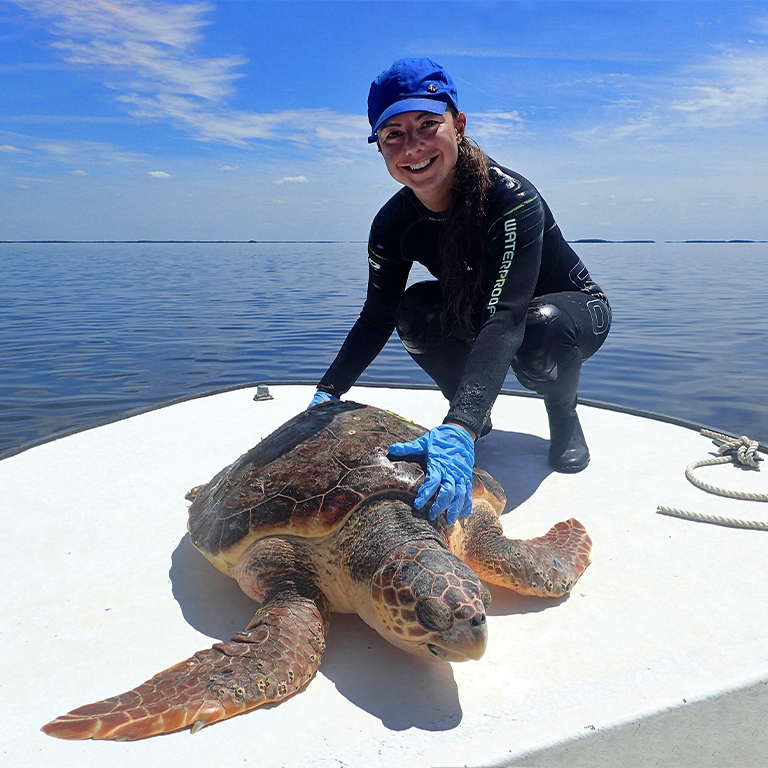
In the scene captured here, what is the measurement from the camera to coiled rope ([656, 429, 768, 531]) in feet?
8.04

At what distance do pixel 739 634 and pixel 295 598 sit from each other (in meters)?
1.33

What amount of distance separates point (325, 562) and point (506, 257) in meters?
1.45

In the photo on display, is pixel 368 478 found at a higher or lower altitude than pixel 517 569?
higher

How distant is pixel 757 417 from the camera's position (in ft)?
21.4

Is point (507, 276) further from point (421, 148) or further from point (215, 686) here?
point (215, 686)

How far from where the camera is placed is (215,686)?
4.93 ft

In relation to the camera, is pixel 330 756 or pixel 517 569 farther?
pixel 517 569

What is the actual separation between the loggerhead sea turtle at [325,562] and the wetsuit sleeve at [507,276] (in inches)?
17.5

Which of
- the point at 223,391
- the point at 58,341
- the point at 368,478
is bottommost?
the point at 58,341

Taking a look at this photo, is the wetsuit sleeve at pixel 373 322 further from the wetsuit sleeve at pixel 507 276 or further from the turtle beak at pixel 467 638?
the turtle beak at pixel 467 638

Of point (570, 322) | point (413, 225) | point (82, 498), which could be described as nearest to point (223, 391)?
point (82, 498)

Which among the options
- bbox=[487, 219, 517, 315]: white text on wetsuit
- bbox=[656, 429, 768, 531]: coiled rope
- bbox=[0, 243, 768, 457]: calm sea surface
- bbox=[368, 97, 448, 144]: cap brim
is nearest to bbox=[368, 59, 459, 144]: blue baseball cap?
bbox=[368, 97, 448, 144]: cap brim

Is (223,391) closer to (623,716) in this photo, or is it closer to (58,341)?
(623,716)

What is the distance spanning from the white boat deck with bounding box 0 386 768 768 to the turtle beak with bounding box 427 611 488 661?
125 millimetres
